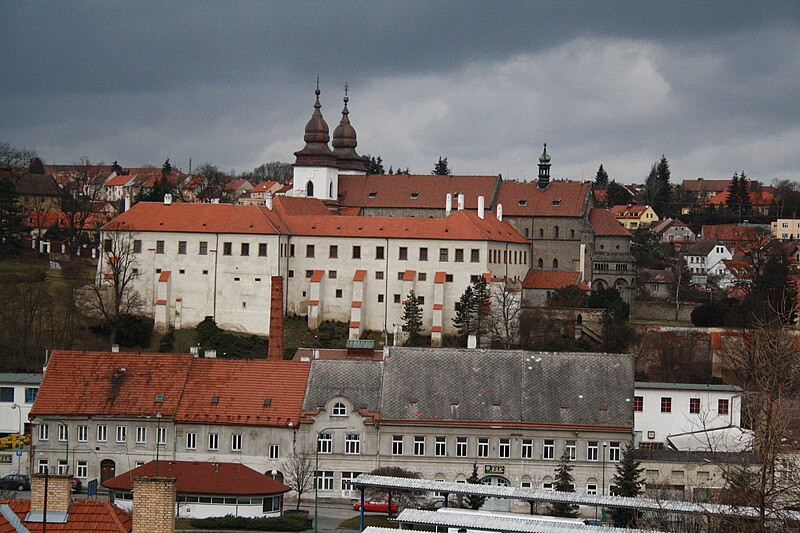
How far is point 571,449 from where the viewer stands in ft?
189

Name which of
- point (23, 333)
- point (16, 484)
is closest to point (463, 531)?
point (16, 484)

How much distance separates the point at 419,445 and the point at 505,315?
3070 cm

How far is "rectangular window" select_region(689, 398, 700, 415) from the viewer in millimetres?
64000

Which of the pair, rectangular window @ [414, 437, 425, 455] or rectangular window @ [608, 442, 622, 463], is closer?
rectangular window @ [608, 442, 622, 463]

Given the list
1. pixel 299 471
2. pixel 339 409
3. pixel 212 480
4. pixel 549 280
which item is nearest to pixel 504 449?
pixel 339 409

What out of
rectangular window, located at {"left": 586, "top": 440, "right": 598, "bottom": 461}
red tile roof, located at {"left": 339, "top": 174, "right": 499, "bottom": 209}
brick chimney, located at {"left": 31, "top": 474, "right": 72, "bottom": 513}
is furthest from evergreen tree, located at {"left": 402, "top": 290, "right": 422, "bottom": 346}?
brick chimney, located at {"left": 31, "top": 474, "right": 72, "bottom": 513}

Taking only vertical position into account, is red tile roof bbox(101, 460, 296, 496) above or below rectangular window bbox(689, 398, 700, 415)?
below

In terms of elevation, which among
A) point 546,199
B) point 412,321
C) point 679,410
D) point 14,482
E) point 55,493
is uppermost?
point 546,199

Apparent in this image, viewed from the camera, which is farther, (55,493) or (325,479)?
(325,479)

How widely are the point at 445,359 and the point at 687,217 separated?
105511 millimetres

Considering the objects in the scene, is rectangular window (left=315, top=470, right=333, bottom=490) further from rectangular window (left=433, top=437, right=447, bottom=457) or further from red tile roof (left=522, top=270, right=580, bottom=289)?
red tile roof (left=522, top=270, right=580, bottom=289)

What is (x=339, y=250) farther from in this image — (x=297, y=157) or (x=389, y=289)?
(x=297, y=157)

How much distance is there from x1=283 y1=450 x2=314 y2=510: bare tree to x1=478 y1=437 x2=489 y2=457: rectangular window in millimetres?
6723

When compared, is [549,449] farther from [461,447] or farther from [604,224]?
[604,224]
